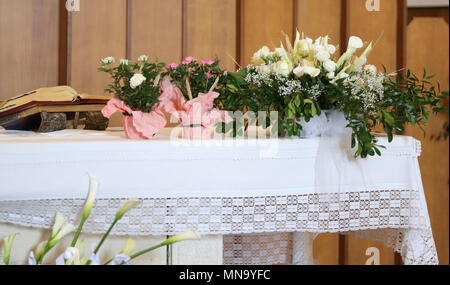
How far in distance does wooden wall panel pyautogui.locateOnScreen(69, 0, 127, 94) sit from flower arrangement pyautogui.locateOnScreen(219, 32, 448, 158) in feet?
4.99

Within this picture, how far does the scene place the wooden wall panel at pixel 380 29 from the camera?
293cm

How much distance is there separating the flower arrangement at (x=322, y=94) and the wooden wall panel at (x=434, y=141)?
92.3 inches

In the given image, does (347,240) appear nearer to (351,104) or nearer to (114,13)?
(351,104)

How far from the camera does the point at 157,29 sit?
9.29ft

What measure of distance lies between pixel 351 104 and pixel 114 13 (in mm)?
1913

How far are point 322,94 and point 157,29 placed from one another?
1.72 m

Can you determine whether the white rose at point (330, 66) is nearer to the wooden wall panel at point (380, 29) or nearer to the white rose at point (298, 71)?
the white rose at point (298, 71)

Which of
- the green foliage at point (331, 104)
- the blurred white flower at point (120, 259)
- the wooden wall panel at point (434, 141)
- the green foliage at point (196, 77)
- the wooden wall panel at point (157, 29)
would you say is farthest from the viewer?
the wooden wall panel at point (434, 141)

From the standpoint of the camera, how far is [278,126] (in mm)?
1361

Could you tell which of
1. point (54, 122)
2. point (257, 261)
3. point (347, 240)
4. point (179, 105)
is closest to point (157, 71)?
point (179, 105)

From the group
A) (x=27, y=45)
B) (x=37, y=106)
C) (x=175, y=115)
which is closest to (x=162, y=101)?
(x=175, y=115)

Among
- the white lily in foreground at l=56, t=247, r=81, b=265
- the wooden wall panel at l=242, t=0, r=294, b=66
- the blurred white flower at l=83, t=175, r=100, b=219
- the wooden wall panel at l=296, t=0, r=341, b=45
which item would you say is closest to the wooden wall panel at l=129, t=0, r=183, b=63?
the wooden wall panel at l=242, t=0, r=294, b=66

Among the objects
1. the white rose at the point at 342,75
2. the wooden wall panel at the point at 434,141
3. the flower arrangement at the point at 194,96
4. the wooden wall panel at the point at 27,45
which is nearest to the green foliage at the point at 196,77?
the flower arrangement at the point at 194,96

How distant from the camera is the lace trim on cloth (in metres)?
1.20
